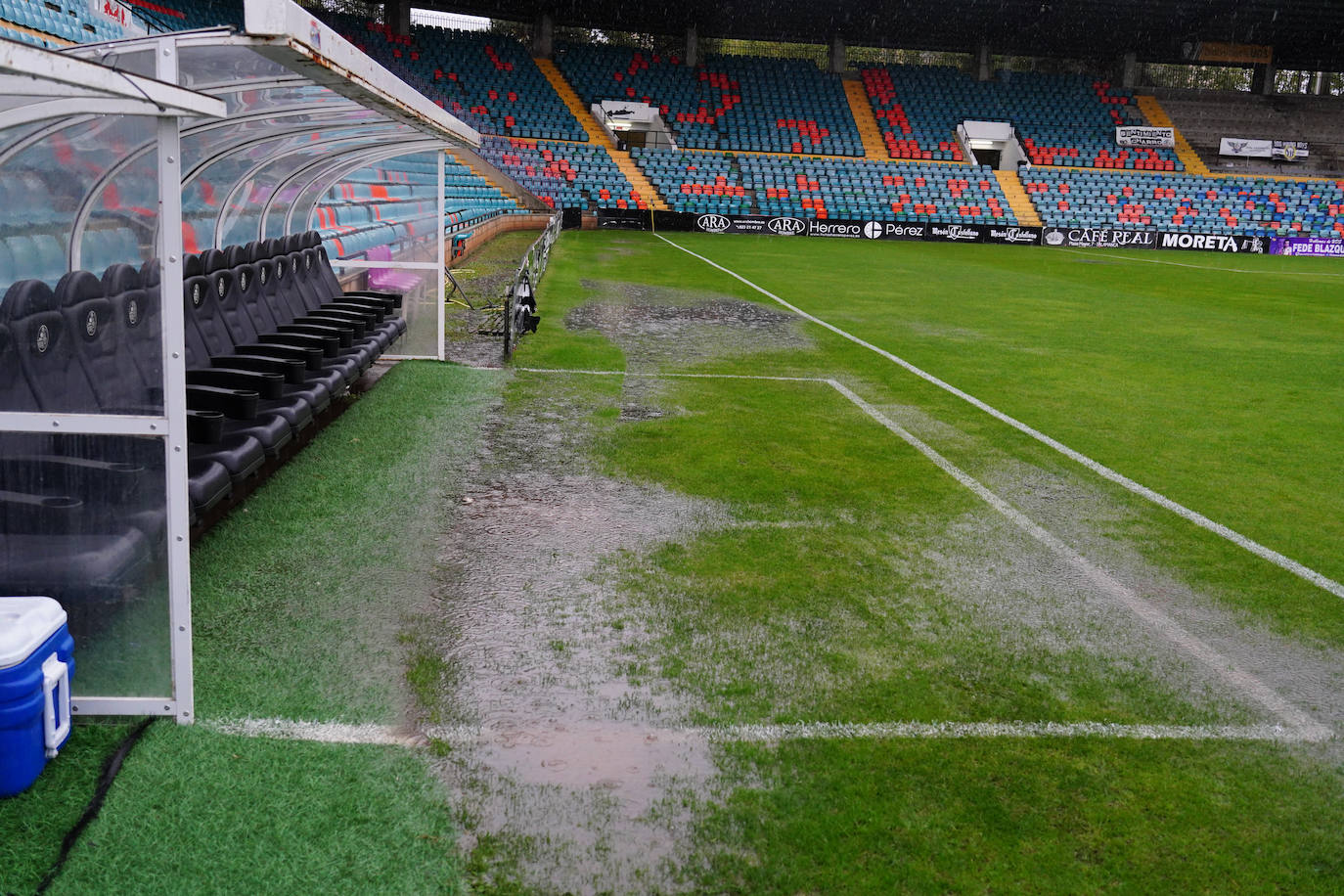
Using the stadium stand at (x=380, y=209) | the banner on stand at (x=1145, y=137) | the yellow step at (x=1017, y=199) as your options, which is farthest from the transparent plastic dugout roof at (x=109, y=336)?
the banner on stand at (x=1145, y=137)

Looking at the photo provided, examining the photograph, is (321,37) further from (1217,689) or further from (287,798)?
(1217,689)

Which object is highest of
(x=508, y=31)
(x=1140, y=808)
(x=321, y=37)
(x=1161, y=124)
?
(x=508, y=31)

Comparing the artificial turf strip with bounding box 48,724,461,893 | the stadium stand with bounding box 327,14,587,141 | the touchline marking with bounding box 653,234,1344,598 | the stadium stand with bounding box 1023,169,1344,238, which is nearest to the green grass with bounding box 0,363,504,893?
the artificial turf strip with bounding box 48,724,461,893

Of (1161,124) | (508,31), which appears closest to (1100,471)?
(1161,124)

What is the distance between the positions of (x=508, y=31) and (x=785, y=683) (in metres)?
53.6

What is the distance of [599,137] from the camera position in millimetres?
41156

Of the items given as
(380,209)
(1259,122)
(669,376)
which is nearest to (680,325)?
(669,376)

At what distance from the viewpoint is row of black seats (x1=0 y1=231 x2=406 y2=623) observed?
11.3 ft

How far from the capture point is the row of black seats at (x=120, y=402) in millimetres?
3434

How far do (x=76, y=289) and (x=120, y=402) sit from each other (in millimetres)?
1409

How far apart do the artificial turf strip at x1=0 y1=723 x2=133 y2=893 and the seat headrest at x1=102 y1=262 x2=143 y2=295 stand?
2.15 metres

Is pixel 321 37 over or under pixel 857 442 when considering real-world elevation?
over

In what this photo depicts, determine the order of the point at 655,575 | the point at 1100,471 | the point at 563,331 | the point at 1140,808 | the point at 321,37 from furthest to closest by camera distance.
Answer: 1. the point at 563,331
2. the point at 1100,471
3. the point at 655,575
4. the point at 321,37
5. the point at 1140,808

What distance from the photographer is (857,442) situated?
808 cm
